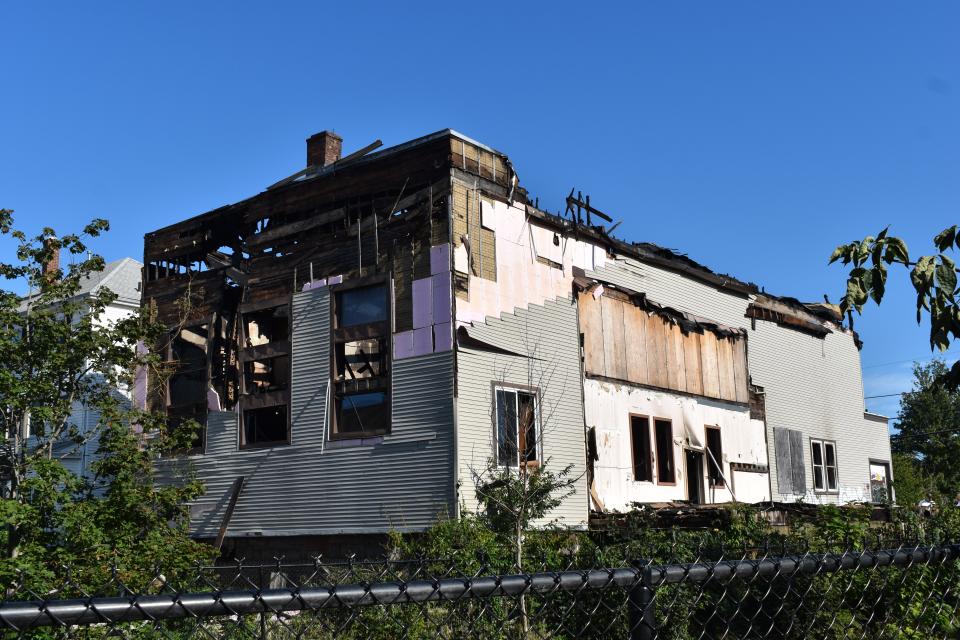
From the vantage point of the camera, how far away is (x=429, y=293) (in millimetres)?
21328

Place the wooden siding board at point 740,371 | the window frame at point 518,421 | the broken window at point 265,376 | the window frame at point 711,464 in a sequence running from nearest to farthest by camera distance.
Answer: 1. the window frame at point 518,421
2. the broken window at point 265,376
3. the window frame at point 711,464
4. the wooden siding board at point 740,371

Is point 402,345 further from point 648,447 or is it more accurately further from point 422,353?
point 648,447

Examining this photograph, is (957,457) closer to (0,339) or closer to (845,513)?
(845,513)

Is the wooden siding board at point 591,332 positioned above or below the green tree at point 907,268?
above

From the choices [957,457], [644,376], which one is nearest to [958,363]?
[644,376]

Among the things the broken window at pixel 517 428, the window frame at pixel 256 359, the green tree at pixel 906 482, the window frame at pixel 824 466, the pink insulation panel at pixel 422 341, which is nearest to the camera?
the pink insulation panel at pixel 422 341

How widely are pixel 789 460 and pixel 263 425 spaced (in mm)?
17774

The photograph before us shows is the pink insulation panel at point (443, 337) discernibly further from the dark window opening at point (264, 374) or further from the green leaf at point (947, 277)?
the green leaf at point (947, 277)

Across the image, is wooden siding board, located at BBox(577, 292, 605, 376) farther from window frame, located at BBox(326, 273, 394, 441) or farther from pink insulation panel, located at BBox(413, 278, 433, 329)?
window frame, located at BBox(326, 273, 394, 441)

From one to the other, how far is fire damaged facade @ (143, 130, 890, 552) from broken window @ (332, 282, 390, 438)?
0.17 ft

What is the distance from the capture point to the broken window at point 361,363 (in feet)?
72.6

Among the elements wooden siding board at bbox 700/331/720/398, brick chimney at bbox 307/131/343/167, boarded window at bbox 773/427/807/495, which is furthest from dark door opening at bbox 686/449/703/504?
brick chimney at bbox 307/131/343/167

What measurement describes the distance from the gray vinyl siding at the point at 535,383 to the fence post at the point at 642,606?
17265 millimetres

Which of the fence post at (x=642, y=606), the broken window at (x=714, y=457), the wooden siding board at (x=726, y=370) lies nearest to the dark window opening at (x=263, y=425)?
the broken window at (x=714, y=457)
